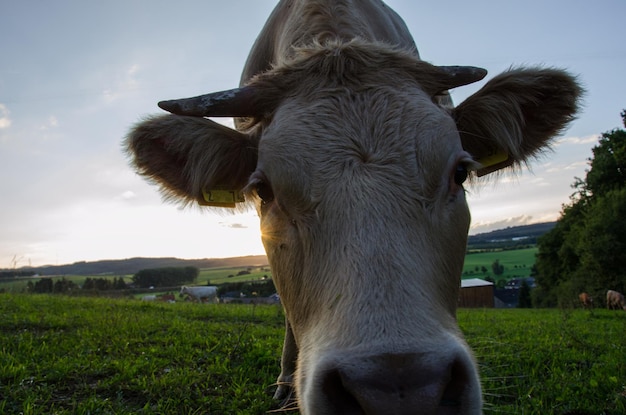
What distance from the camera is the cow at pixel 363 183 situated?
1524mm

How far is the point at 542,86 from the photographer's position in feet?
9.62

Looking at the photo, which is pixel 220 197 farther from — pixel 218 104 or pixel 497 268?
pixel 497 268

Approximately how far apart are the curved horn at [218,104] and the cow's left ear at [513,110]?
1284 mm

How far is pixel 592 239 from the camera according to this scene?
31.2m

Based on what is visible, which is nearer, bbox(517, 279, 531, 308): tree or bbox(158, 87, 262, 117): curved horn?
bbox(158, 87, 262, 117): curved horn

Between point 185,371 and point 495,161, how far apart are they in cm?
295

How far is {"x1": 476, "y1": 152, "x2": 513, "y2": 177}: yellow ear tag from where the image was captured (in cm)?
314

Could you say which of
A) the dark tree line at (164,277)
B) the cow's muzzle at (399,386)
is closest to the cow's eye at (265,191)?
the cow's muzzle at (399,386)

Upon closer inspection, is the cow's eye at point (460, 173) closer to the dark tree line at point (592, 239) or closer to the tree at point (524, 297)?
the dark tree line at point (592, 239)

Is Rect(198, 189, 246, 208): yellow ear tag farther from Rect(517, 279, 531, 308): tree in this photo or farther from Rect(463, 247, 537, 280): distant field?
Rect(463, 247, 537, 280): distant field

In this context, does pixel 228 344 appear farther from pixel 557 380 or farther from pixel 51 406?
pixel 557 380

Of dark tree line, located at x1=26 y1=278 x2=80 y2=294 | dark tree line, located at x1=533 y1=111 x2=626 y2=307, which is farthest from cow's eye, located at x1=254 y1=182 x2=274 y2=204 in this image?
dark tree line, located at x1=533 y1=111 x2=626 y2=307

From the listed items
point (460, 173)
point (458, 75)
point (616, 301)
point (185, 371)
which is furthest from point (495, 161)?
point (616, 301)

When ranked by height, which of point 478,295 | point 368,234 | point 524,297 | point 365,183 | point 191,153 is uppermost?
point 191,153
